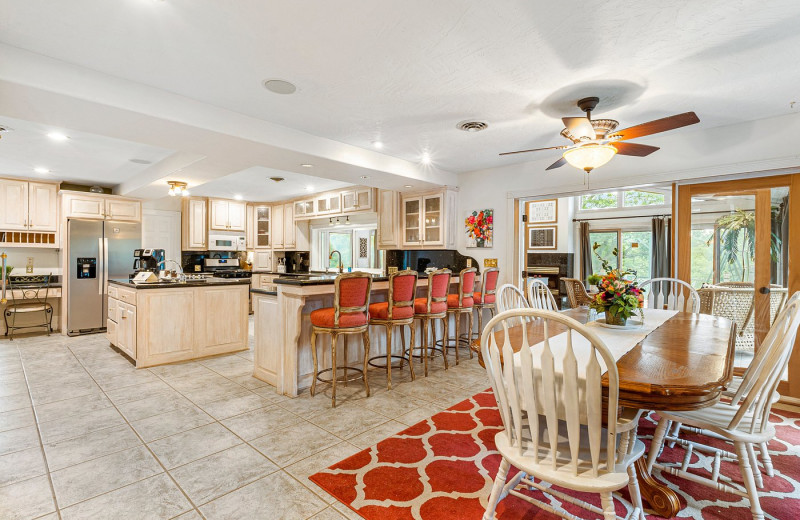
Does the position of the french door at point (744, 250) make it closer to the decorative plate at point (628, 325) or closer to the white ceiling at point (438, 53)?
the white ceiling at point (438, 53)

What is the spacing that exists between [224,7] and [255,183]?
4.36 meters

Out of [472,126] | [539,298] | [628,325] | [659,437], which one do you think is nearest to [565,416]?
[659,437]

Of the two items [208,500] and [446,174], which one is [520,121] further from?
[208,500]

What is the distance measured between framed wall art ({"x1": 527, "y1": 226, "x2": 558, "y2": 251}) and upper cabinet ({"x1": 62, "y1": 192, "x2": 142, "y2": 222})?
7162mm

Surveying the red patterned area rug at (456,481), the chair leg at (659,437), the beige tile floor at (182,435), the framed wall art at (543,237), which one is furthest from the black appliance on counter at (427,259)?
the chair leg at (659,437)

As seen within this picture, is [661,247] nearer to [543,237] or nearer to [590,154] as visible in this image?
[543,237]

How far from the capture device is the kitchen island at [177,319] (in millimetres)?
3996

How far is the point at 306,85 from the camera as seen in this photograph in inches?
103

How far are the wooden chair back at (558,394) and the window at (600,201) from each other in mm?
7616

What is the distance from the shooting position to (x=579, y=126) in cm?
251

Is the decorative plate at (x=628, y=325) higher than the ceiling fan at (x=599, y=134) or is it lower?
lower

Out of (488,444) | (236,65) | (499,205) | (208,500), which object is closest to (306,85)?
(236,65)

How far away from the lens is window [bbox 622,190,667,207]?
7477mm

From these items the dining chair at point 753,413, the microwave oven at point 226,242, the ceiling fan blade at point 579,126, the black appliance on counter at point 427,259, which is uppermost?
the ceiling fan blade at point 579,126
